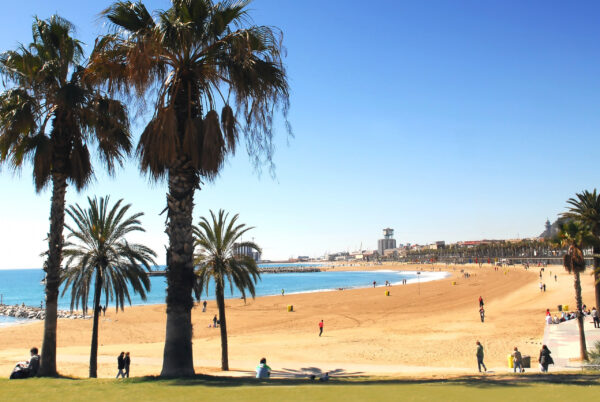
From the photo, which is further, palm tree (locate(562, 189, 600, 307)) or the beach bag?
palm tree (locate(562, 189, 600, 307))

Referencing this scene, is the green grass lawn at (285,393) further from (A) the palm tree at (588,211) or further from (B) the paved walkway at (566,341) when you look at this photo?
(A) the palm tree at (588,211)

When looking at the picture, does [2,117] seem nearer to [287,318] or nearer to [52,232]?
[52,232]

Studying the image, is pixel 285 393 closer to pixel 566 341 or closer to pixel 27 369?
pixel 27 369

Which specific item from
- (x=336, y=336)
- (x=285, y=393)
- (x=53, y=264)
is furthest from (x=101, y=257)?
(x=336, y=336)

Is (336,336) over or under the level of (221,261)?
under

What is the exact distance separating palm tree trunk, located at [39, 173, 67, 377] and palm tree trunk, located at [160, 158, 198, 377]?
4.51 m

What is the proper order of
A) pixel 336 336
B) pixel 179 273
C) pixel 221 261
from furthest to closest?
pixel 336 336, pixel 221 261, pixel 179 273

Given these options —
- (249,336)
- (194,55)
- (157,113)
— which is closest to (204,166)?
(157,113)

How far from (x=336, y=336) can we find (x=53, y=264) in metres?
21.9

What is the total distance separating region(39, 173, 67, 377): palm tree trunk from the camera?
12.1 meters

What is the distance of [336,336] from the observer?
3042cm

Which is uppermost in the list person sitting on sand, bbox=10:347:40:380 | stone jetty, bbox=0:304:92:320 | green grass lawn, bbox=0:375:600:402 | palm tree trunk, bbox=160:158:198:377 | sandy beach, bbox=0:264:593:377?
palm tree trunk, bbox=160:158:198:377

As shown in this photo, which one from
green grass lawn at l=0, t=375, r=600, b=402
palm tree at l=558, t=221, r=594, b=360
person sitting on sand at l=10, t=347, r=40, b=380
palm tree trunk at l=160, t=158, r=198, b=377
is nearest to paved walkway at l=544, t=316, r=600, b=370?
palm tree at l=558, t=221, r=594, b=360

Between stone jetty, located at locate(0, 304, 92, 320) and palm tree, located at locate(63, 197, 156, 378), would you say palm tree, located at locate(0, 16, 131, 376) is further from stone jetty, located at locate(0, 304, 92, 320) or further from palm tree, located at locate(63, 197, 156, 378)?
stone jetty, located at locate(0, 304, 92, 320)
